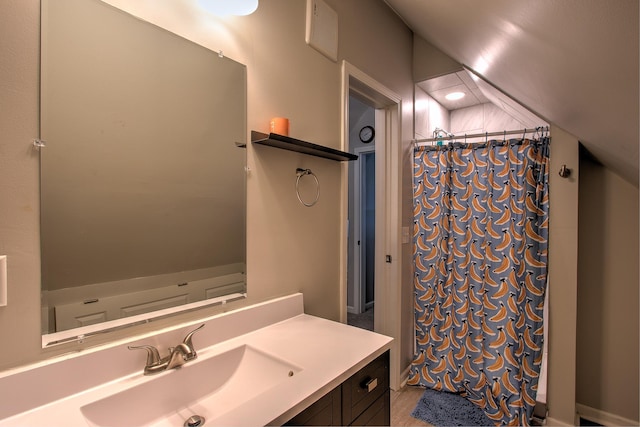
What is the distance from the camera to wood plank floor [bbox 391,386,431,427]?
201 cm

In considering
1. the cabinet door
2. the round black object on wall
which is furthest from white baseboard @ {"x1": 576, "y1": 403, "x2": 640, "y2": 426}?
the round black object on wall

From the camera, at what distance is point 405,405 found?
2.19m

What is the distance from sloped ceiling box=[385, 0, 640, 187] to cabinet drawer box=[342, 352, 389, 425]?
42.8 inches

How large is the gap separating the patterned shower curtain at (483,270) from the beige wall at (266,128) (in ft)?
A: 2.79

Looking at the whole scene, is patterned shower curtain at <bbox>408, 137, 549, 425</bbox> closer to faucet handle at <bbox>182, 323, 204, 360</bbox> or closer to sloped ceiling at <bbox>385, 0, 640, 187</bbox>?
sloped ceiling at <bbox>385, 0, 640, 187</bbox>

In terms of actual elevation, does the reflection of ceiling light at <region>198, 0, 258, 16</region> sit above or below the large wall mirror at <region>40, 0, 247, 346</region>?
above

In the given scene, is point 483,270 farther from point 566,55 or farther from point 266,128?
point 266,128

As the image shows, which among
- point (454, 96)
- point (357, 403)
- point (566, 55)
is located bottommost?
point (357, 403)

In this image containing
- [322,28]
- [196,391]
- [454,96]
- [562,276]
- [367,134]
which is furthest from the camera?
[367,134]

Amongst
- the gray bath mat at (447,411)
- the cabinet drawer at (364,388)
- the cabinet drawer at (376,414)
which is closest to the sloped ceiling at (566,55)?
the cabinet drawer at (364,388)

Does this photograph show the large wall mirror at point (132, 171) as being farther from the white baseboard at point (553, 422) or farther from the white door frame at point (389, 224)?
the white baseboard at point (553, 422)

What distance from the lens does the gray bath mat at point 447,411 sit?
79.6 inches

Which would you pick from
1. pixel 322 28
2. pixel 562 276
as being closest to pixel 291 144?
pixel 322 28

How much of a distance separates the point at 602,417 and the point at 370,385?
2.06m
